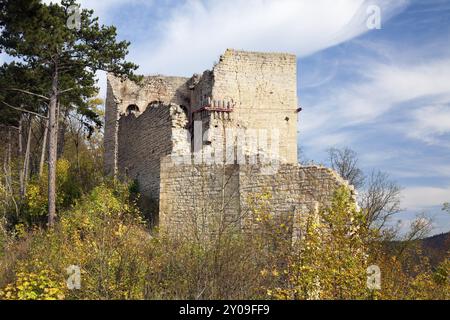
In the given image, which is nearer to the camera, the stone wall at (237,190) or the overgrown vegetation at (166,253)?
the overgrown vegetation at (166,253)

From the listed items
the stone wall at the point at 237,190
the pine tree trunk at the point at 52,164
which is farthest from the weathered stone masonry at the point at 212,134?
the pine tree trunk at the point at 52,164

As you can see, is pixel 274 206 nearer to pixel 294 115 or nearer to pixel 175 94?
pixel 294 115

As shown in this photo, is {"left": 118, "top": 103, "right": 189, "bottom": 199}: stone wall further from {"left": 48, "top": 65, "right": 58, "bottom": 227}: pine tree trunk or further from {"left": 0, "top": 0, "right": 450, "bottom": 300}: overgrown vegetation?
{"left": 48, "top": 65, "right": 58, "bottom": 227}: pine tree trunk

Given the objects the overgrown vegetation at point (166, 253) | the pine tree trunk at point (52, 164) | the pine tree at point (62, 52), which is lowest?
the overgrown vegetation at point (166, 253)

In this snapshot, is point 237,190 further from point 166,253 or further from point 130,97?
point 130,97

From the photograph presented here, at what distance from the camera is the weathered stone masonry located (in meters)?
12.2

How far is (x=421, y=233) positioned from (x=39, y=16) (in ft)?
59.0

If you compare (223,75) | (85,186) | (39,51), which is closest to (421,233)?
(223,75)

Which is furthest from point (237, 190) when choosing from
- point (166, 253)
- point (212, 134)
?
point (212, 134)

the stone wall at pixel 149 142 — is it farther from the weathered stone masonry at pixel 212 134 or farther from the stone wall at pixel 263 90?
the stone wall at pixel 263 90

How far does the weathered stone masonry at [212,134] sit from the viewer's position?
12211 mm

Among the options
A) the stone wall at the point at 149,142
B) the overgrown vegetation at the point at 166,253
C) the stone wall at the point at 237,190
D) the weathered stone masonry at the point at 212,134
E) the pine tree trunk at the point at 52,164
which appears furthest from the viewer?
the stone wall at the point at 149,142

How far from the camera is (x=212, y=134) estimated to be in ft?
57.6

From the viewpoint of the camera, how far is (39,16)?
12695mm
